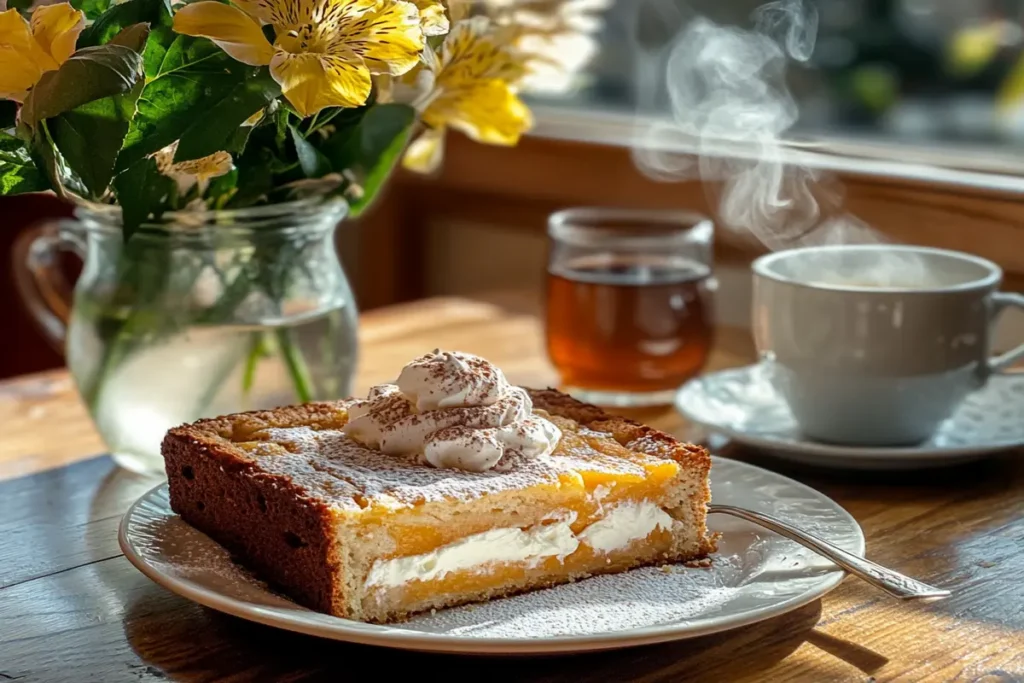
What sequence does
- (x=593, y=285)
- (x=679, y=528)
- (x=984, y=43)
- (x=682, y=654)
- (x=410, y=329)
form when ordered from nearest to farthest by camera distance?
(x=682, y=654) < (x=679, y=528) < (x=593, y=285) < (x=410, y=329) < (x=984, y=43)

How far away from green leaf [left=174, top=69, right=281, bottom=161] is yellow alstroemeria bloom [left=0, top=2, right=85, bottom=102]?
98 millimetres

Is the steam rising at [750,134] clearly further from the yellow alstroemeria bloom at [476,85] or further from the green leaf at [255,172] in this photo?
the green leaf at [255,172]

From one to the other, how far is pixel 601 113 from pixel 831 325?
50.0 inches

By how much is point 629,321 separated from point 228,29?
0.60m

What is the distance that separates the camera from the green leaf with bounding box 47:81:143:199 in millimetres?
862

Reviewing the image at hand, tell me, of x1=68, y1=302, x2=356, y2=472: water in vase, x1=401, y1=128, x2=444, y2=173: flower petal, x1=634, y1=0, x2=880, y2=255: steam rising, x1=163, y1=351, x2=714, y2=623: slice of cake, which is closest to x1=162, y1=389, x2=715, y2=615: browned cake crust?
x1=163, y1=351, x2=714, y2=623: slice of cake

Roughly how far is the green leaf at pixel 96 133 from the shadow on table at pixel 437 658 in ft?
1.01

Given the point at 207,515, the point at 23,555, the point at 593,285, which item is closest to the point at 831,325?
the point at 593,285

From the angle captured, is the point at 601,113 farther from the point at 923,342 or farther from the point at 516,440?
the point at 516,440

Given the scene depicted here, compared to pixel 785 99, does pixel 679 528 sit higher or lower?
lower

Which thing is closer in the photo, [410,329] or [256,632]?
[256,632]

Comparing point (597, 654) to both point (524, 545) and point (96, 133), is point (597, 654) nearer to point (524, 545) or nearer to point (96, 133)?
point (524, 545)

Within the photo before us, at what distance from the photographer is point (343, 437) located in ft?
3.09

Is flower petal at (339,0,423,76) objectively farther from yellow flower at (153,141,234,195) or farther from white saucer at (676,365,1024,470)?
white saucer at (676,365,1024,470)
